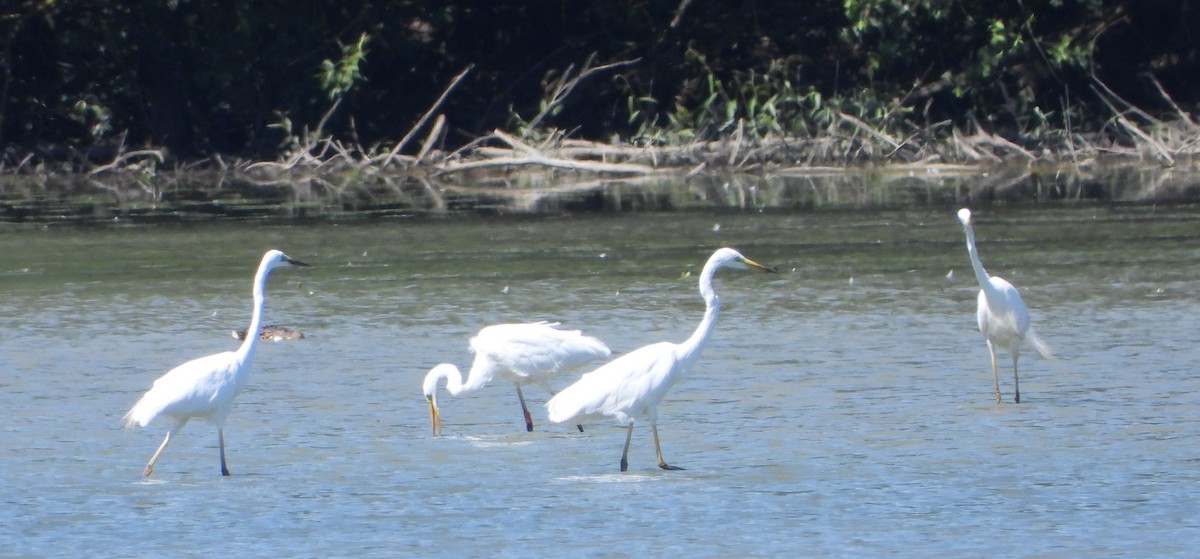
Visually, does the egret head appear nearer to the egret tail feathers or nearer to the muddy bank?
the egret tail feathers

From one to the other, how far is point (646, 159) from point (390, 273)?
1222 cm

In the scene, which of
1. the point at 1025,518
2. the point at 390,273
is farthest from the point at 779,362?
the point at 390,273

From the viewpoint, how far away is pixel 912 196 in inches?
832

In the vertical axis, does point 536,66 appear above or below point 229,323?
above

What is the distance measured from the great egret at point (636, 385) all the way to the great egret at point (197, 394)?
146 cm

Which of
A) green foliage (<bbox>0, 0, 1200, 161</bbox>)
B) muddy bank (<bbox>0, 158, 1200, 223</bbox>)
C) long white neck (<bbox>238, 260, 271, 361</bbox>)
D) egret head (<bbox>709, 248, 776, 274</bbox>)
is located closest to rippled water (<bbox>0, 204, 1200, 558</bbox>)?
long white neck (<bbox>238, 260, 271, 361</bbox>)

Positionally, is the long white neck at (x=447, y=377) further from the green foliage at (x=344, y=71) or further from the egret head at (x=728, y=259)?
the green foliage at (x=344, y=71)

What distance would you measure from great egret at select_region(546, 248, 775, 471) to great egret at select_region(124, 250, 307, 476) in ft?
4.80

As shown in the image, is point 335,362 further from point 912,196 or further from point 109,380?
point 912,196

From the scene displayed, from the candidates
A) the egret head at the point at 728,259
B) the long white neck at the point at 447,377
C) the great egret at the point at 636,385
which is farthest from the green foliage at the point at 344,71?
the great egret at the point at 636,385

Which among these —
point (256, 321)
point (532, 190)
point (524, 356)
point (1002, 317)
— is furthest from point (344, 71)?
point (256, 321)

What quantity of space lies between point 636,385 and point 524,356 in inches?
54.4

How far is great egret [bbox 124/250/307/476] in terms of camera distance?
8.05m

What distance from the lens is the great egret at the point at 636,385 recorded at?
8031mm
